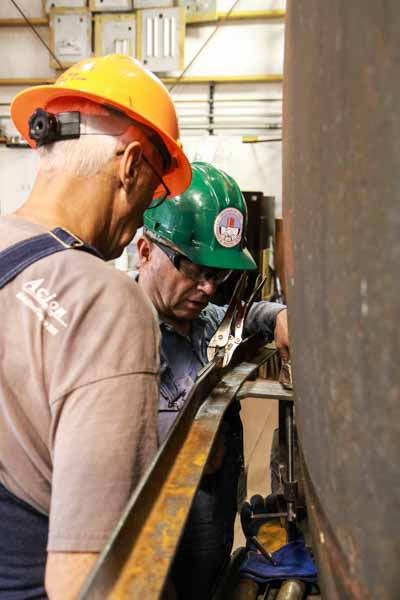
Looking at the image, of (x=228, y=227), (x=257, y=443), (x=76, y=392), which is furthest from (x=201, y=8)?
(x=76, y=392)

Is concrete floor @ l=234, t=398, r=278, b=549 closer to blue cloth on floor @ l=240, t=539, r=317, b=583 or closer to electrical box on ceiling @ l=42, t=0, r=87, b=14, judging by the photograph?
blue cloth on floor @ l=240, t=539, r=317, b=583

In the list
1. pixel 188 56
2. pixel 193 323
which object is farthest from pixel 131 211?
pixel 188 56

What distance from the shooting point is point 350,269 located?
451 millimetres

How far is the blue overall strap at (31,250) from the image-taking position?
2.44 feet

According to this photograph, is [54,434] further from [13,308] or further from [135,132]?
[135,132]

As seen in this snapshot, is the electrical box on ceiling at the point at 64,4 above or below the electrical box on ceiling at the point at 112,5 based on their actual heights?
above

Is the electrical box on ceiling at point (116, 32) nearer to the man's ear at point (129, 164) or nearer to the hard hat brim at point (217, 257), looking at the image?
the hard hat brim at point (217, 257)

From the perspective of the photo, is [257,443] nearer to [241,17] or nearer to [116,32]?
[241,17]

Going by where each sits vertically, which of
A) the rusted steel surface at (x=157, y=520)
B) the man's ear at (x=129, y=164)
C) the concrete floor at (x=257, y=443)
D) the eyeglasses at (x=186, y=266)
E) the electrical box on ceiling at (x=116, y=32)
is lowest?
the concrete floor at (x=257, y=443)

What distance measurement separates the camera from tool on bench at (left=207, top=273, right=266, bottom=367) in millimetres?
1360

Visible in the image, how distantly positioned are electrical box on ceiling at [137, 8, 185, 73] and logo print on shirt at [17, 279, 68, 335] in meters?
5.21

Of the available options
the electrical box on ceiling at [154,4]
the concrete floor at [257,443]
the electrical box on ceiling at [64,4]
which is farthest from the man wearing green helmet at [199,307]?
the electrical box on ceiling at [64,4]

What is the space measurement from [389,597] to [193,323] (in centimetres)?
136

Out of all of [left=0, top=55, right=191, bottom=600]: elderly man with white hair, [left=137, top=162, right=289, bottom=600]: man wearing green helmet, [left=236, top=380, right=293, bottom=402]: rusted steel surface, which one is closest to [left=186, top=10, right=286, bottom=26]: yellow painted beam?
[left=137, top=162, right=289, bottom=600]: man wearing green helmet
